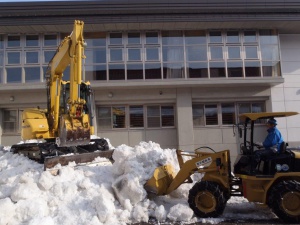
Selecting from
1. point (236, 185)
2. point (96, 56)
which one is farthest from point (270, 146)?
point (96, 56)

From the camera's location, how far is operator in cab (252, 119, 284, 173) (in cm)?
698

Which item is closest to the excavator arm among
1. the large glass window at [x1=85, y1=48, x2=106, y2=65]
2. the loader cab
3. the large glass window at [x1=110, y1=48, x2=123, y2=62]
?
the loader cab

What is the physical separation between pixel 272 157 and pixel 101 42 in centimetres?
1180

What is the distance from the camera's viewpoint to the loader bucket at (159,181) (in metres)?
7.66

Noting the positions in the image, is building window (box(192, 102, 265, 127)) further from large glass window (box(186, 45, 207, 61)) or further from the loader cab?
the loader cab

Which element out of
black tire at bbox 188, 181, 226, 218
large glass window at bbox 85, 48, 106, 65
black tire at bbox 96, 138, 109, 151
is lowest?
black tire at bbox 188, 181, 226, 218

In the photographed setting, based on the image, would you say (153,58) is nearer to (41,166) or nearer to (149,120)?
(149,120)

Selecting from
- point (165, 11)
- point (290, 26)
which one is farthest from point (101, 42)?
point (290, 26)

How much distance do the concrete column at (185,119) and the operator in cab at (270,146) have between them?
943 centimetres

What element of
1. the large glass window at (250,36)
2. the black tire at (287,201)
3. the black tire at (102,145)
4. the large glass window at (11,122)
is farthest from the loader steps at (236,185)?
the large glass window at (11,122)

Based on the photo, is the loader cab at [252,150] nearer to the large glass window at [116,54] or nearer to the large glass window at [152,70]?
the large glass window at [152,70]

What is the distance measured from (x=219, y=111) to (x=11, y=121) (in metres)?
10.7

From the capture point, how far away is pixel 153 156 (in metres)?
8.83

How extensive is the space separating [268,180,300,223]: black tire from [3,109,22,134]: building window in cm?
1386
